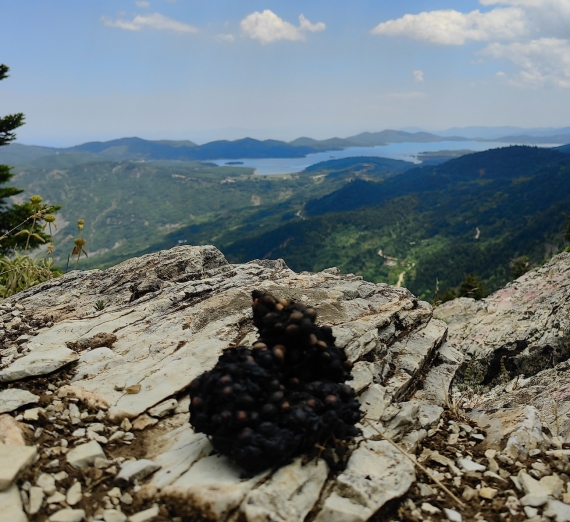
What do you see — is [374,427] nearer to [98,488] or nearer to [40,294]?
[98,488]

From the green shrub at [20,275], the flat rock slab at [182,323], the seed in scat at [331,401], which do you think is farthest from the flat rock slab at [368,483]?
the green shrub at [20,275]

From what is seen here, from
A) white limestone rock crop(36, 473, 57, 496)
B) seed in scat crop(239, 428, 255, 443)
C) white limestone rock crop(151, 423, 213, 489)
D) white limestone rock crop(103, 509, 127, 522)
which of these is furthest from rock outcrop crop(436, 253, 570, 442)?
white limestone rock crop(36, 473, 57, 496)

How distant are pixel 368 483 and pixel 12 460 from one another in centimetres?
403

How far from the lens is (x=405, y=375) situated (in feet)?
26.6

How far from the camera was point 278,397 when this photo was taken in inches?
195

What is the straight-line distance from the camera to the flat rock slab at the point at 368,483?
4535mm

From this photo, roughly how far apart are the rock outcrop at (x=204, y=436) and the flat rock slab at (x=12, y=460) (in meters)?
0.02

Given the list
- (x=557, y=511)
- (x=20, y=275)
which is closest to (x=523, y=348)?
(x=557, y=511)

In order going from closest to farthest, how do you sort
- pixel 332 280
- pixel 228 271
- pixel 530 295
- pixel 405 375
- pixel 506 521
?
pixel 506 521, pixel 405 375, pixel 332 280, pixel 228 271, pixel 530 295

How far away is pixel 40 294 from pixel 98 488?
32.2ft

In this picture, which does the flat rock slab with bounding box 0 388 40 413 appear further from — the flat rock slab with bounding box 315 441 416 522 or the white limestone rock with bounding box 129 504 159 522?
the flat rock slab with bounding box 315 441 416 522

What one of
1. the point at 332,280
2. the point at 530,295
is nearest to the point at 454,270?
the point at 530,295

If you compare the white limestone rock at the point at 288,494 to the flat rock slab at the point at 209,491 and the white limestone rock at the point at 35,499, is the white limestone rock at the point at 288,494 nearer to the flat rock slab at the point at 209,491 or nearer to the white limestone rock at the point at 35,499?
the flat rock slab at the point at 209,491

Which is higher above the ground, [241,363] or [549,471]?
[241,363]
